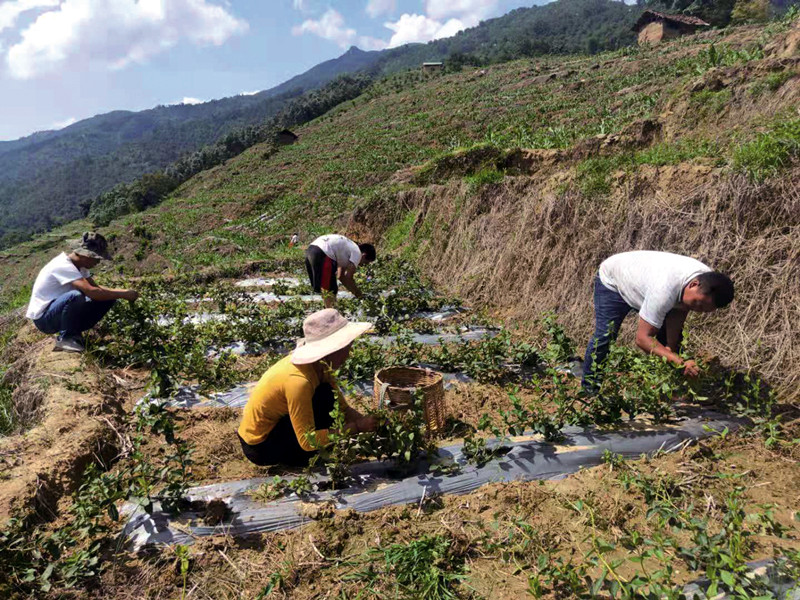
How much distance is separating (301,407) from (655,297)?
2322 mm

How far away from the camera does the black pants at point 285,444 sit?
8.54 ft

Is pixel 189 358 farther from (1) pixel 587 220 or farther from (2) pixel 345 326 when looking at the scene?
(1) pixel 587 220

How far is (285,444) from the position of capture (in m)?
2.70

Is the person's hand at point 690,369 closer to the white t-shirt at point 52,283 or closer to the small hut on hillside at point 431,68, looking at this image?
the white t-shirt at point 52,283

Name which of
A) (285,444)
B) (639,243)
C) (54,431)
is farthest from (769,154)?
(54,431)

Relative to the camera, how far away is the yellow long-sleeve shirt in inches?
95.9

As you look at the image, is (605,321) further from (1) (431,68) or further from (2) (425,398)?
(1) (431,68)

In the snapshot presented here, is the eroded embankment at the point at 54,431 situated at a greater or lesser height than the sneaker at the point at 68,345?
lesser

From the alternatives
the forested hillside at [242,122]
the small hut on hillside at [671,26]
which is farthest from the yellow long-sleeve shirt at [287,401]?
the forested hillside at [242,122]

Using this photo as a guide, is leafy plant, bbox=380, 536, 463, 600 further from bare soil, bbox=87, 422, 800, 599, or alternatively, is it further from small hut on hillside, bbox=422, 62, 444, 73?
small hut on hillside, bbox=422, 62, 444, 73

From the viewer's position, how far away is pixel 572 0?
182m

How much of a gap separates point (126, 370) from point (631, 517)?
15.2ft

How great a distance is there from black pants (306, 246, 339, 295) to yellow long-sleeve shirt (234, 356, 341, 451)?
292 cm

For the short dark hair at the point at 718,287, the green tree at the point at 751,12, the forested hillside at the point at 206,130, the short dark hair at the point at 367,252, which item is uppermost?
the forested hillside at the point at 206,130
